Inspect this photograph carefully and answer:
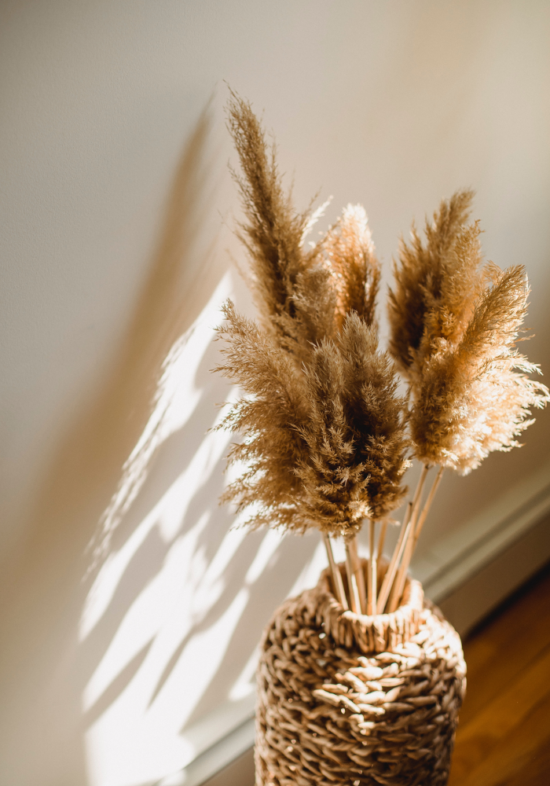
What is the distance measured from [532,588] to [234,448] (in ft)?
5.09

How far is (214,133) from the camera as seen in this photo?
931mm

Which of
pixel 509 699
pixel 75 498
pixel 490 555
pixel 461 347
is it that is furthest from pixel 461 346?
pixel 509 699

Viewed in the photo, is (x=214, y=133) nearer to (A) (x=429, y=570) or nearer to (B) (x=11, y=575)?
(B) (x=11, y=575)

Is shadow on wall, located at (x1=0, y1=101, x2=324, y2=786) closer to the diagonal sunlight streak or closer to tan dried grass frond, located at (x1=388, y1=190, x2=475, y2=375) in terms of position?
the diagonal sunlight streak

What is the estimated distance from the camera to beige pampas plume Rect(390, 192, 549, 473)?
0.78m

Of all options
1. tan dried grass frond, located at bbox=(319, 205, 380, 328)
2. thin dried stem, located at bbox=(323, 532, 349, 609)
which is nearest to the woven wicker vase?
thin dried stem, located at bbox=(323, 532, 349, 609)

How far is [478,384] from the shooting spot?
81 centimetres

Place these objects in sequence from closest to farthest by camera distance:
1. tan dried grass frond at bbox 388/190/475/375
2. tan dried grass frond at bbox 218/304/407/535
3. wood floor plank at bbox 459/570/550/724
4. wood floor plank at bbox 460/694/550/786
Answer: tan dried grass frond at bbox 218/304/407/535
tan dried grass frond at bbox 388/190/475/375
wood floor plank at bbox 460/694/550/786
wood floor plank at bbox 459/570/550/724

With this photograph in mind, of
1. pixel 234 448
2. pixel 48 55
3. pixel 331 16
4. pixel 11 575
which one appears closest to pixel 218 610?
pixel 11 575

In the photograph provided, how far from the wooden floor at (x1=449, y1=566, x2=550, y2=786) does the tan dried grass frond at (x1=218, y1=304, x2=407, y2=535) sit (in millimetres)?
1037

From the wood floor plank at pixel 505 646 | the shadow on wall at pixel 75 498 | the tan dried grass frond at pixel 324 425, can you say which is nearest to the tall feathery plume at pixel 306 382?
the tan dried grass frond at pixel 324 425

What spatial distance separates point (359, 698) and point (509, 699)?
0.96m

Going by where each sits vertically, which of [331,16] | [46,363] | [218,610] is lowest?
[218,610]

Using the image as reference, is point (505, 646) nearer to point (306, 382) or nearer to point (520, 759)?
point (520, 759)
